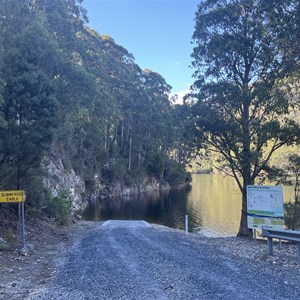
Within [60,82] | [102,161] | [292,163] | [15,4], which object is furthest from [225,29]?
[102,161]

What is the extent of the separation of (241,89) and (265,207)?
555 cm

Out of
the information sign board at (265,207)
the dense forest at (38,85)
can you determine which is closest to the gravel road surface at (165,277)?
the information sign board at (265,207)

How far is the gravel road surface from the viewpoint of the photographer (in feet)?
18.0

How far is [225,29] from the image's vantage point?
1502 cm

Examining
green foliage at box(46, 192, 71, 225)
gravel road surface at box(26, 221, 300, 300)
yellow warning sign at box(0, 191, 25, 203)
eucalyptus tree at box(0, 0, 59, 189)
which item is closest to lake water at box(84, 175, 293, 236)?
green foliage at box(46, 192, 71, 225)

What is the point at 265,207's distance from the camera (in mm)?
11148

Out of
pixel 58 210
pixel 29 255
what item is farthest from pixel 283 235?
pixel 58 210

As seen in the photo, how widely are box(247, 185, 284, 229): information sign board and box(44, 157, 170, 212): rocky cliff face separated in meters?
11.8

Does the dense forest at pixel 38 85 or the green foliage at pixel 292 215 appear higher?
the dense forest at pixel 38 85

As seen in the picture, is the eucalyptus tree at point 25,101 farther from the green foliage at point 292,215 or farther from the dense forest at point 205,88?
the green foliage at point 292,215

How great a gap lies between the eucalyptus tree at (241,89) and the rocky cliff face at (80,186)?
32.1ft

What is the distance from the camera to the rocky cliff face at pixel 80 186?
23592mm

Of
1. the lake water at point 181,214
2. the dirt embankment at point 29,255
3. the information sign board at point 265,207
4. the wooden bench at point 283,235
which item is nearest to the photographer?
the dirt embankment at point 29,255

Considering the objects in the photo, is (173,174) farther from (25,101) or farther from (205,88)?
(25,101)
